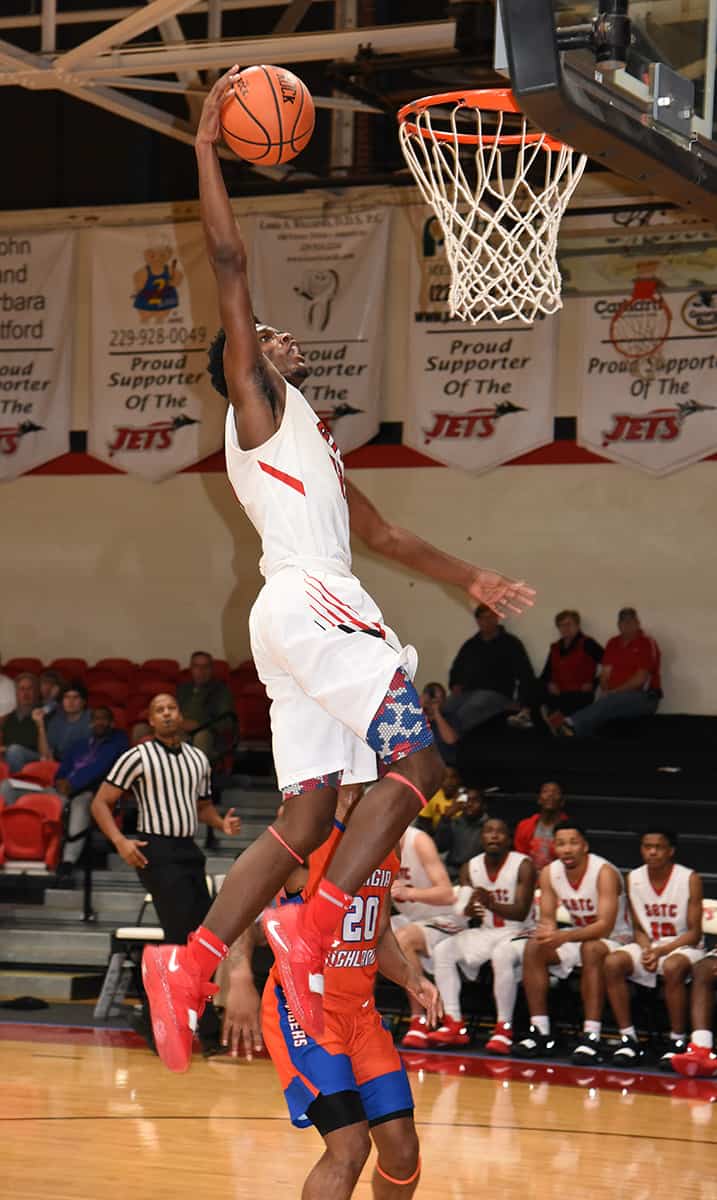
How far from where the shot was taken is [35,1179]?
703 centimetres

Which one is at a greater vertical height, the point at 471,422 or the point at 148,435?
the point at 471,422

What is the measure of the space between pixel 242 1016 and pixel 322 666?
0.99 meters

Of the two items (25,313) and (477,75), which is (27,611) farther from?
(477,75)

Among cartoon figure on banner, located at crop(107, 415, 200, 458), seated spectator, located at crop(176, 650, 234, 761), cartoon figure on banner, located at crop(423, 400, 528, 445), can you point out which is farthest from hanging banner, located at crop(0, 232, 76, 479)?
cartoon figure on banner, located at crop(423, 400, 528, 445)

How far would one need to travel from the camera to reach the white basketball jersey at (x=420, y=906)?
33.2 feet

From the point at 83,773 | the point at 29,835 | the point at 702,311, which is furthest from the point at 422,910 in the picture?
the point at 702,311

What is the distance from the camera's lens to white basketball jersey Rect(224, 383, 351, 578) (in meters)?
4.55

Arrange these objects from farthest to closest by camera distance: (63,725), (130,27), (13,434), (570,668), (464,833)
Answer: (13,434), (570,668), (63,725), (464,833), (130,27)

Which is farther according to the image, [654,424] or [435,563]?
[654,424]

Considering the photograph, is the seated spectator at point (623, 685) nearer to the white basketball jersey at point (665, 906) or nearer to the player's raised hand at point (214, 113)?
the white basketball jersey at point (665, 906)

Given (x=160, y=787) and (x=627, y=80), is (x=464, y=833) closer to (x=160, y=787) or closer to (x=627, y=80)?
(x=160, y=787)

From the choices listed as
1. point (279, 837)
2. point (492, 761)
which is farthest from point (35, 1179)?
point (492, 761)

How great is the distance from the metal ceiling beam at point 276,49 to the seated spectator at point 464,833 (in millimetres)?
5219

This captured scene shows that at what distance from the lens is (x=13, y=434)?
655 inches
